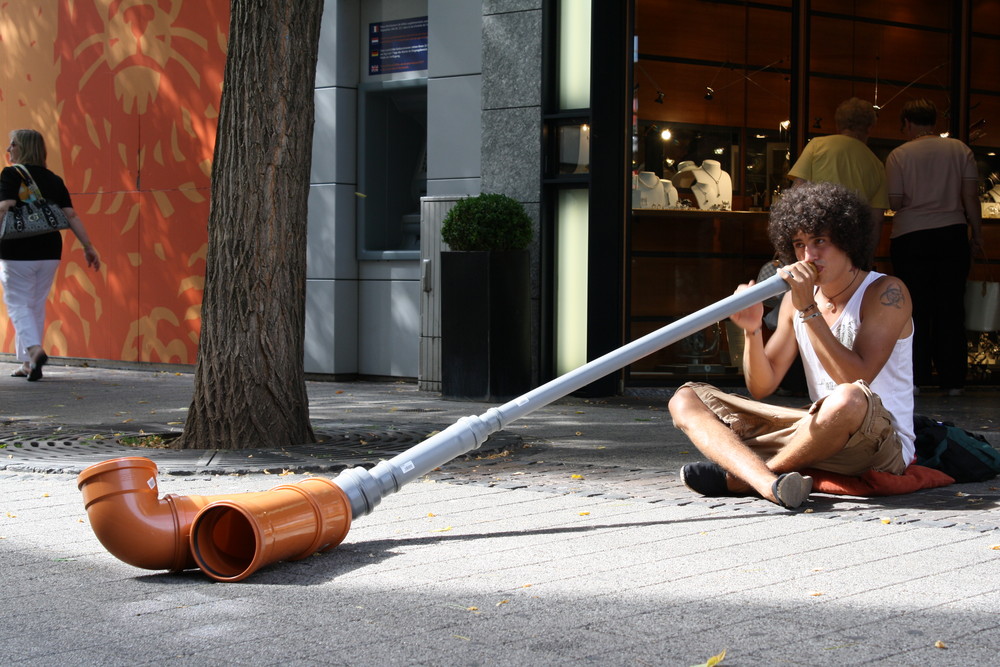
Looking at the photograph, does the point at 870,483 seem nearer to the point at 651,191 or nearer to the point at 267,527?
the point at 267,527

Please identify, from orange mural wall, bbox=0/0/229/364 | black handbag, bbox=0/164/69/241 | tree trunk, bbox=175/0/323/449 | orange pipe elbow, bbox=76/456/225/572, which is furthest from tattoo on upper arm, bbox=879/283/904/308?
black handbag, bbox=0/164/69/241

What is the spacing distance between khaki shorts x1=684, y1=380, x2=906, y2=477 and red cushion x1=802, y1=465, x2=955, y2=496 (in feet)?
0.09

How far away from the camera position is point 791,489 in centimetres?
491

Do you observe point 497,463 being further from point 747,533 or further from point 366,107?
point 366,107

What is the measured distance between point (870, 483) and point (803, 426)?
0.48 meters

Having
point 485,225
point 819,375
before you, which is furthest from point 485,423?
point 485,225

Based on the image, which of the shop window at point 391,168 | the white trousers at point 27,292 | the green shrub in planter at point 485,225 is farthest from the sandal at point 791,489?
the white trousers at point 27,292

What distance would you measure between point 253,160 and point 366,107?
15.3ft

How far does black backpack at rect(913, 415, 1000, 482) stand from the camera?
18.2 feet

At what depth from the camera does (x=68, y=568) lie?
4164 mm

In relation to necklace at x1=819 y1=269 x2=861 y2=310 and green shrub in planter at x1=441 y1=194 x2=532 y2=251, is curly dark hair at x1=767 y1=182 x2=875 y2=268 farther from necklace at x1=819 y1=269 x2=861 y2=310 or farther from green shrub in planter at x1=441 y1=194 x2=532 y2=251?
green shrub in planter at x1=441 y1=194 x2=532 y2=251

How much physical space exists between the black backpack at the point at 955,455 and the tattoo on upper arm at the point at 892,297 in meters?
0.69

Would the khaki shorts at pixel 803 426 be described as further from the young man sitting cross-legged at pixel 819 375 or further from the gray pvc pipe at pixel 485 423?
the gray pvc pipe at pixel 485 423

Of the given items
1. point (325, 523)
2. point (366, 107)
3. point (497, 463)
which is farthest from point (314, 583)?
point (366, 107)
